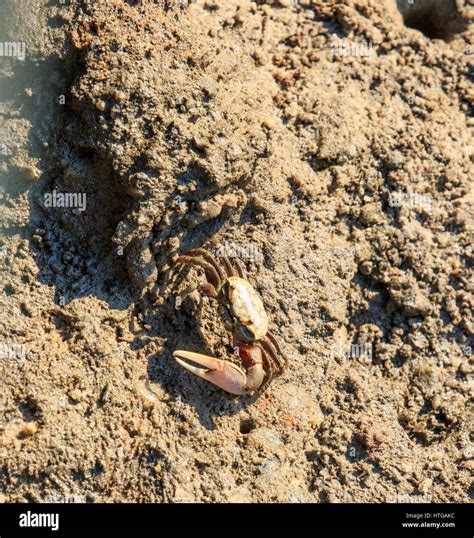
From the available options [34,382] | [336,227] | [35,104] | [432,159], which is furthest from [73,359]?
[432,159]

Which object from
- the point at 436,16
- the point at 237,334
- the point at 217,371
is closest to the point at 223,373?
the point at 217,371

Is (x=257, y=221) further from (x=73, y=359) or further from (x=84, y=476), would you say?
(x=84, y=476)

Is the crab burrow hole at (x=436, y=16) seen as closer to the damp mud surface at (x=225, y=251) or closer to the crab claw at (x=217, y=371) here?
the damp mud surface at (x=225, y=251)

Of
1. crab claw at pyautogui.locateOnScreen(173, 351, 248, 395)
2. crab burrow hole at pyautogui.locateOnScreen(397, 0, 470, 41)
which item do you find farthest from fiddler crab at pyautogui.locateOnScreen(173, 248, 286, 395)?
crab burrow hole at pyautogui.locateOnScreen(397, 0, 470, 41)

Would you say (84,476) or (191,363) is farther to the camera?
(191,363)

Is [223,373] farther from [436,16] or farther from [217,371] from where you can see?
[436,16]

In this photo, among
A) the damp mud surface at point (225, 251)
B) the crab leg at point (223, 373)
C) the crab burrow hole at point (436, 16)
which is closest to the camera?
the damp mud surface at point (225, 251)

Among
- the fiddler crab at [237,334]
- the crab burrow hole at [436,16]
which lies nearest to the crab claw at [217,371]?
the fiddler crab at [237,334]
